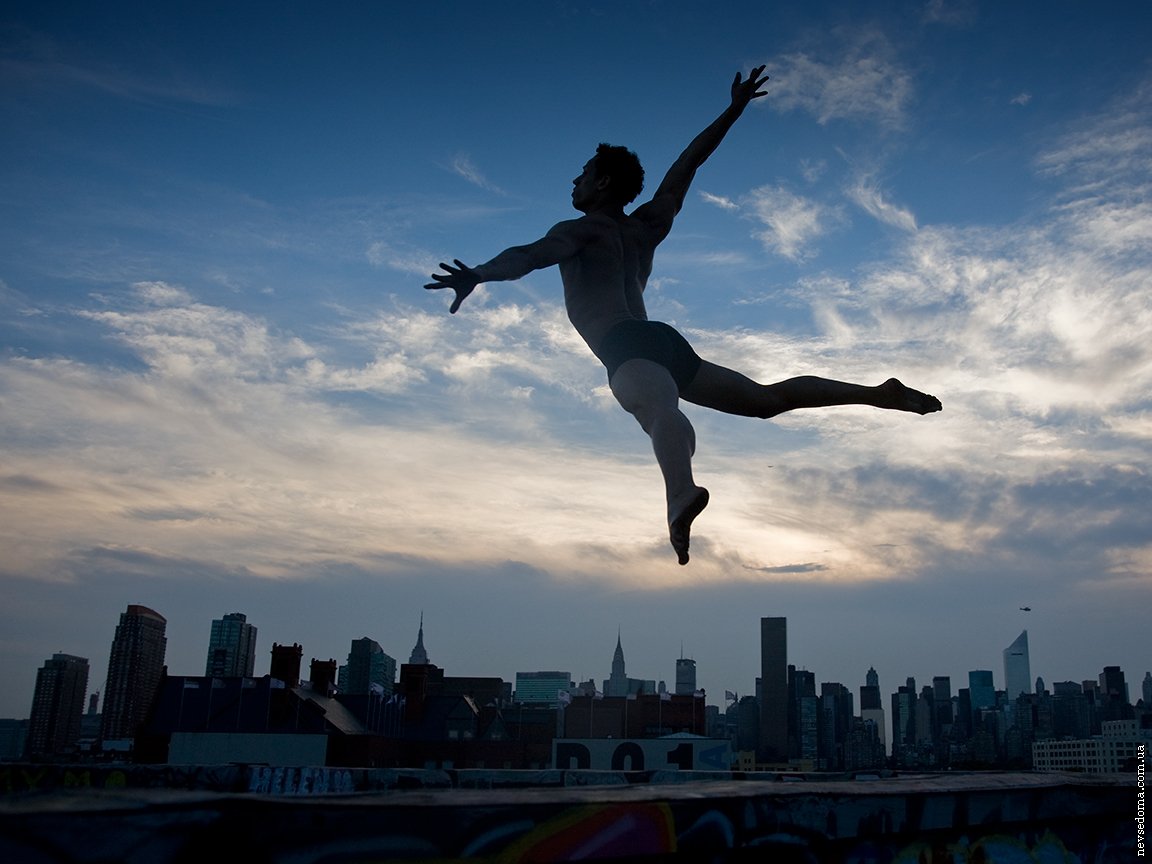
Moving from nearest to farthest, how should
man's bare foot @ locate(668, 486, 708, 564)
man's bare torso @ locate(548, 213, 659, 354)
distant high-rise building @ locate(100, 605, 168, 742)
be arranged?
man's bare foot @ locate(668, 486, 708, 564)
man's bare torso @ locate(548, 213, 659, 354)
distant high-rise building @ locate(100, 605, 168, 742)

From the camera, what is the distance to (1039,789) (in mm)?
4184

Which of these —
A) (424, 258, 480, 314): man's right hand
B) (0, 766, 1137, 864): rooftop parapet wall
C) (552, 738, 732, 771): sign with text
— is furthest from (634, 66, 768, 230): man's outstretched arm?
(552, 738, 732, 771): sign with text

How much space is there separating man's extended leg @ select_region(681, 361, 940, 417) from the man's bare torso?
2.10 feet

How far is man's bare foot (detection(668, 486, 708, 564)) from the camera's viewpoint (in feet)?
18.4

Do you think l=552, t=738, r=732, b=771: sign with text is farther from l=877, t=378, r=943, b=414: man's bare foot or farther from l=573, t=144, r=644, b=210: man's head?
l=573, t=144, r=644, b=210: man's head

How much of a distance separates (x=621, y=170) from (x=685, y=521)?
9.81ft

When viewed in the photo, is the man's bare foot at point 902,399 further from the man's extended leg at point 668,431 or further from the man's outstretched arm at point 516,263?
the man's outstretched arm at point 516,263

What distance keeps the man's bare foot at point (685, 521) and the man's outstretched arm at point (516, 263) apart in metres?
1.72

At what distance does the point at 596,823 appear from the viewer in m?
2.67

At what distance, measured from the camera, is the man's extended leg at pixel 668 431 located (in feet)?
18.6

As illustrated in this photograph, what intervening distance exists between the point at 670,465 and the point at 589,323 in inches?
54.8

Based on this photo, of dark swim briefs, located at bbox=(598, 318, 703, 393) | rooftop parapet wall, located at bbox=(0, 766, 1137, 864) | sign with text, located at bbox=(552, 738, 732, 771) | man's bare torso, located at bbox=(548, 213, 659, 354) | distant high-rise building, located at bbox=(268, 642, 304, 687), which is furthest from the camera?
distant high-rise building, located at bbox=(268, 642, 304, 687)

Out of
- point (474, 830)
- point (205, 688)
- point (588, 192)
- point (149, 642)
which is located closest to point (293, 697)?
point (205, 688)

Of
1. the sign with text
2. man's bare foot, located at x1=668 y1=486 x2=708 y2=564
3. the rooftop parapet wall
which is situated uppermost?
man's bare foot, located at x1=668 y1=486 x2=708 y2=564
